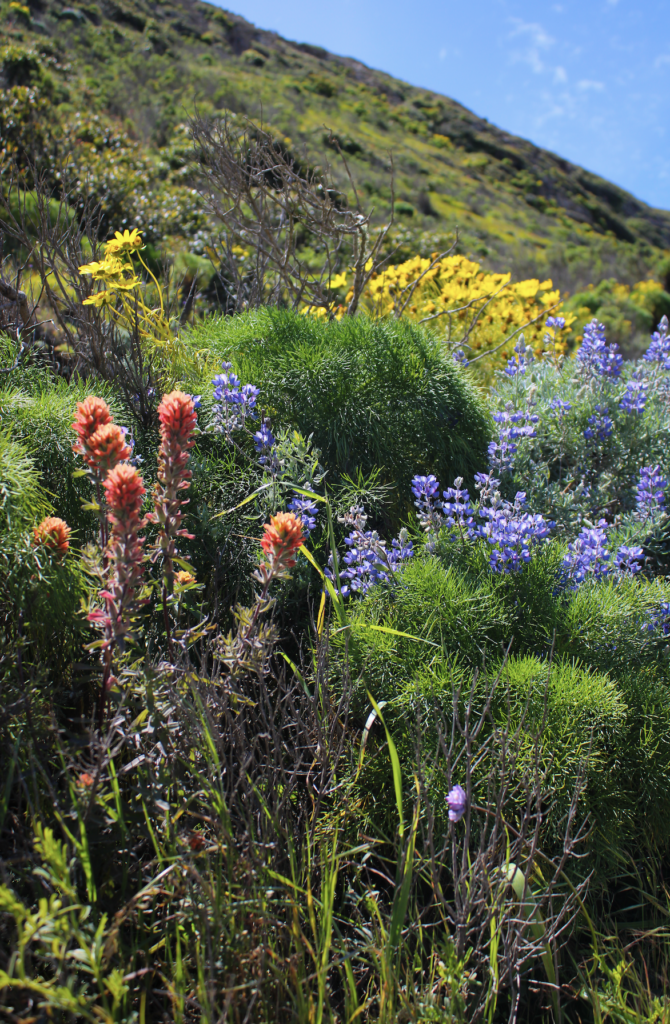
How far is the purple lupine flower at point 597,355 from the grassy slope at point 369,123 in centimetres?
339

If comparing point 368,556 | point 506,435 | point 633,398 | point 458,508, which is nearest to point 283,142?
point 633,398

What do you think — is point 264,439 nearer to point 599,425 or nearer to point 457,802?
point 457,802

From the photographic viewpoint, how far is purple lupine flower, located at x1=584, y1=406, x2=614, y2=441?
272 cm

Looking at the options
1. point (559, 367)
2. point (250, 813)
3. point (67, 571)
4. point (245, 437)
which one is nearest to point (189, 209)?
point (559, 367)

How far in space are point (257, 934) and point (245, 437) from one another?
1779mm

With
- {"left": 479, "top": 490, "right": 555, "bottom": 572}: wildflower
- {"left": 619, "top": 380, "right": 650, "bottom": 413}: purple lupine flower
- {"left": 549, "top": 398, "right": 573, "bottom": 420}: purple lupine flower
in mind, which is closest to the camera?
{"left": 479, "top": 490, "right": 555, "bottom": 572}: wildflower

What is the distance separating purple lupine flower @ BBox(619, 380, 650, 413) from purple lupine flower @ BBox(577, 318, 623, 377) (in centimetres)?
13

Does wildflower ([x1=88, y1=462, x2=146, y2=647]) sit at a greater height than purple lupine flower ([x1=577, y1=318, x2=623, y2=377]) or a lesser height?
lesser

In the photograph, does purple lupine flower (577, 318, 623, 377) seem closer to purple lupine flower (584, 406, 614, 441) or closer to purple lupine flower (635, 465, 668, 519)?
purple lupine flower (584, 406, 614, 441)

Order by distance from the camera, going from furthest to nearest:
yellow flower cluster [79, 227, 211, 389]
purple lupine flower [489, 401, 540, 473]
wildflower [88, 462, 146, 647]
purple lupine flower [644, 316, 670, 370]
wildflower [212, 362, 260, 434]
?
purple lupine flower [644, 316, 670, 370] → yellow flower cluster [79, 227, 211, 389] → purple lupine flower [489, 401, 540, 473] → wildflower [212, 362, 260, 434] → wildflower [88, 462, 146, 647]

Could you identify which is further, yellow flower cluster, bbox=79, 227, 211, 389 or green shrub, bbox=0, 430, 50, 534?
yellow flower cluster, bbox=79, 227, 211, 389

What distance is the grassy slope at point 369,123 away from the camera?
55.7 ft

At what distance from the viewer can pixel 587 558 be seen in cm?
202

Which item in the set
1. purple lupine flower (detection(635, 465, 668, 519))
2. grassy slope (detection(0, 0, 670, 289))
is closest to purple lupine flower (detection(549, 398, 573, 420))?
purple lupine flower (detection(635, 465, 668, 519))
